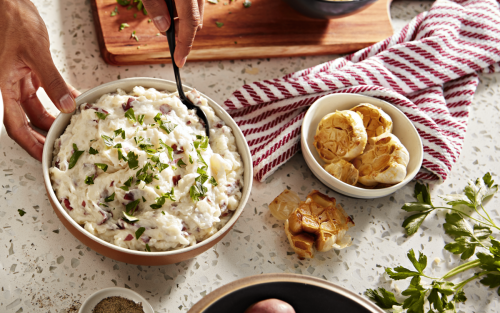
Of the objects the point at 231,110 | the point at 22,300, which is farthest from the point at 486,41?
the point at 22,300

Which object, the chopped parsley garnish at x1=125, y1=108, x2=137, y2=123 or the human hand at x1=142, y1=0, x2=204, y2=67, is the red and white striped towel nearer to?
the human hand at x1=142, y1=0, x2=204, y2=67

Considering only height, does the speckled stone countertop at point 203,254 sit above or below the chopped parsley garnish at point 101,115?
below

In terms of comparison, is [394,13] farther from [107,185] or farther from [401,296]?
[107,185]

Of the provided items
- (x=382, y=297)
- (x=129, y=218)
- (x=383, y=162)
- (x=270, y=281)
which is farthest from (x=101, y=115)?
(x=382, y=297)

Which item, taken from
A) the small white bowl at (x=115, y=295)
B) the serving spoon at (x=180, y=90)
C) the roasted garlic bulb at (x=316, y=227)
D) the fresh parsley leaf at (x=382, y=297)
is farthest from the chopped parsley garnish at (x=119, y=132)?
the fresh parsley leaf at (x=382, y=297)

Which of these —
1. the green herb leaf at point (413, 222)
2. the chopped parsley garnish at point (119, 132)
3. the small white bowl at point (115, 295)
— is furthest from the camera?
the green herb leaf at point (413, 222)

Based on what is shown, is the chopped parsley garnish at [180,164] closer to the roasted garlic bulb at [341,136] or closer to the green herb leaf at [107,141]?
the green herb leaf at [107,141]

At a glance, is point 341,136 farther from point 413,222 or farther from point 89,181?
point 89,181
